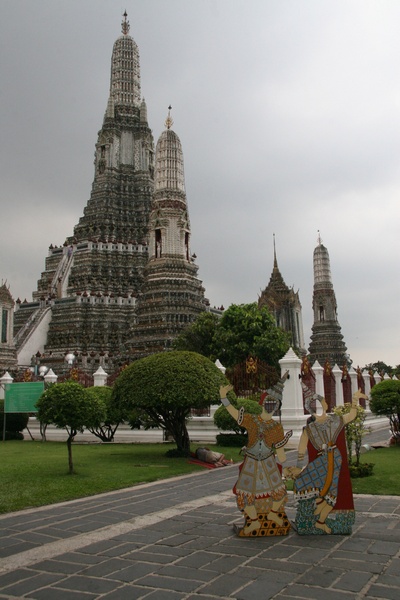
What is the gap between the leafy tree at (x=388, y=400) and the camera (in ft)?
56.2

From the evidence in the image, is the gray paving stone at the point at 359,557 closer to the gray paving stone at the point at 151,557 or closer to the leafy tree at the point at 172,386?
the gray paving stone at the point at 151,557

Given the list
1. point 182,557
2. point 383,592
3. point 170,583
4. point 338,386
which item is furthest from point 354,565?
point 338,386

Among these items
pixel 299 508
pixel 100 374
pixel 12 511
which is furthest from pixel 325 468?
pixel 100 374

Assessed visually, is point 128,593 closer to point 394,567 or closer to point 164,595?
point 164,595

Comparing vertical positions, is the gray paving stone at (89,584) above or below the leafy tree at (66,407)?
below

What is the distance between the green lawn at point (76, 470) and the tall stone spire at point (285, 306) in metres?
38.0

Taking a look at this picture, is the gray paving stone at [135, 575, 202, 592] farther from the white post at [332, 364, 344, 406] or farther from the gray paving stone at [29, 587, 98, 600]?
the white post at [332, 364, 344, 406]

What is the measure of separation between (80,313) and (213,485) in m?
34.3

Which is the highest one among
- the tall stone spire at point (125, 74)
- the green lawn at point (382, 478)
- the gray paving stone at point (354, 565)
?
the tall stone spire at point (125, 74)

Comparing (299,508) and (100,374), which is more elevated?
(100,374)

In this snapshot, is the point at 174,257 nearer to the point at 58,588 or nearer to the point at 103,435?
the point at 103,435

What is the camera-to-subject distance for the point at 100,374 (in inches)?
945

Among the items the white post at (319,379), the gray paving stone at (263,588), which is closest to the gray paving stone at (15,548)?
the gray paving stone at (263,588)

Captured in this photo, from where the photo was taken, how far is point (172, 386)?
1380 centimetres
